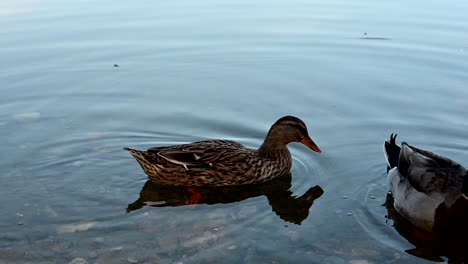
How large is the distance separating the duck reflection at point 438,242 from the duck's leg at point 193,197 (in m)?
1.74

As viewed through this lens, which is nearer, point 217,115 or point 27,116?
point 27,116

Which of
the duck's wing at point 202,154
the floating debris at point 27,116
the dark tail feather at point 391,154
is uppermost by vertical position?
the dark tail feather at point 391,154

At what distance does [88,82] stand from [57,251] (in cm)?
470

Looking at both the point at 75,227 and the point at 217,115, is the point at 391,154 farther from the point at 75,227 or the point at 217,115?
the point at 75,227

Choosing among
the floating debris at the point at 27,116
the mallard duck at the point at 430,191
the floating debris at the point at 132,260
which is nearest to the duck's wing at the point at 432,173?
the mallard duck at the point at 430,191

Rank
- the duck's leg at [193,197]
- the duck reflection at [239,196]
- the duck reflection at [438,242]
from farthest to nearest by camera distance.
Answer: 1. the duck's leg at [193,197]
2. the duck reflection at [239,196]
3. the duck reflection at [438,242]

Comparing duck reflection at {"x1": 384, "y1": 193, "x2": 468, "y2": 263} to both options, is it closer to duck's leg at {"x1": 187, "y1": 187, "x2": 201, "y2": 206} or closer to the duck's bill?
the duck's bill

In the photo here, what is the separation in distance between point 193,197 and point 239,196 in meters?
0.43

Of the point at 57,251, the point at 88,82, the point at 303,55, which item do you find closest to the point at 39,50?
the point at 88,82

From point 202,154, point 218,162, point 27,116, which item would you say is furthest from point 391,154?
point 27,116

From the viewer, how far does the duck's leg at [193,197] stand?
6.04 meters

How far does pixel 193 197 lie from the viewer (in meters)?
6.19

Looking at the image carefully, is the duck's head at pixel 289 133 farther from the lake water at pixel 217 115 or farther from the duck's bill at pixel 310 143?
the lake water at pixel 217 115

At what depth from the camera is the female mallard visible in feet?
21.0
